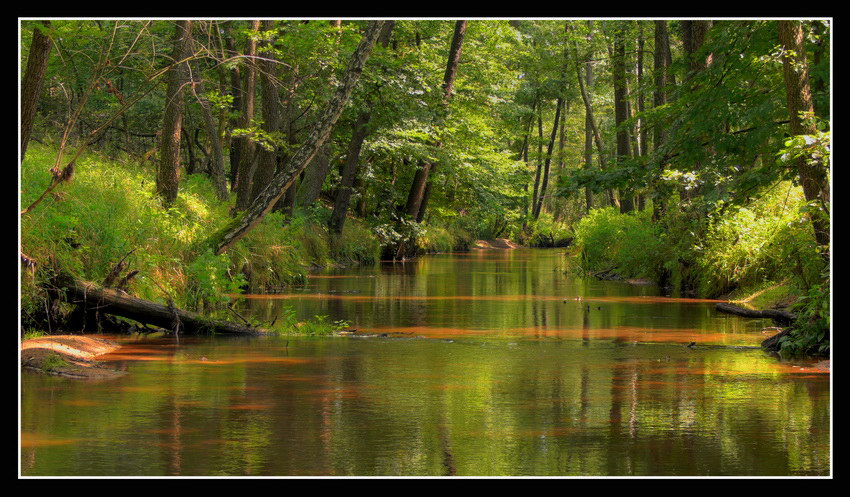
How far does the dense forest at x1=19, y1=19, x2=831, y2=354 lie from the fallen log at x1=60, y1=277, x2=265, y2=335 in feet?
→ 0.56

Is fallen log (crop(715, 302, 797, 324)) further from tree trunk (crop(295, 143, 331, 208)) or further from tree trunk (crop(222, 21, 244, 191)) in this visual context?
tree trunk (crop(295, 143, 331, 208))

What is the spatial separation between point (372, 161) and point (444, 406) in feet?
87.4

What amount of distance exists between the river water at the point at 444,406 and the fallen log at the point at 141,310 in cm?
38

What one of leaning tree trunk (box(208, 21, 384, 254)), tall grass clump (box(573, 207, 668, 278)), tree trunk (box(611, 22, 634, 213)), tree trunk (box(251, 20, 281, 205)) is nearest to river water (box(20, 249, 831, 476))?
leaning tree trunk (box(208, 21, 384, 254))

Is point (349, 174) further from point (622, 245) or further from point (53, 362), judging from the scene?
point (53, 362)

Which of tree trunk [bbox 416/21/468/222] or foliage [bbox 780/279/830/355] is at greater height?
tree trunk [bbox 416/21/468/222]

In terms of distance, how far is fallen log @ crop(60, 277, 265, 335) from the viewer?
12.5 meters

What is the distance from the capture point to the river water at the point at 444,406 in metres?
6.45

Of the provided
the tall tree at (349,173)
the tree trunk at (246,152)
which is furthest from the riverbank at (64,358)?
the tall tree at (349,173)

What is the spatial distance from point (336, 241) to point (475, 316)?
50.6 feet

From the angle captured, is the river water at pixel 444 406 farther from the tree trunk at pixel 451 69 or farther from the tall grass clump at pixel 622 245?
the tree trunk at pixel 451 69

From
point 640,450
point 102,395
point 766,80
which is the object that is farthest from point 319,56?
point 640,450

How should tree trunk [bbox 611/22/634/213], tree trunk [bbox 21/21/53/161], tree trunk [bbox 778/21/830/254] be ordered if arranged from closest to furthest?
tree trunk [bbox 21/21/53/161] → tree trunk [bbox 778/21/830/254] → tree trunk [bbox 611/22/634/213]

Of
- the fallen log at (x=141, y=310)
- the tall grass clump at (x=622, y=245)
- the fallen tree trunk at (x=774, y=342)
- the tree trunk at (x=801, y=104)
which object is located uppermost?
the tree trunk at (x=801, y=104)
